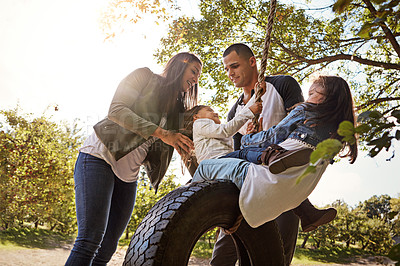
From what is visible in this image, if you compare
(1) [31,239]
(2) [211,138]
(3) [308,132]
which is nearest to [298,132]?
(3) [308,132]

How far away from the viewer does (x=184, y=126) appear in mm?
2416

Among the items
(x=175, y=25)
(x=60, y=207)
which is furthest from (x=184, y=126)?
(x=60, y=207)

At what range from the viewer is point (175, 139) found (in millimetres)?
1910

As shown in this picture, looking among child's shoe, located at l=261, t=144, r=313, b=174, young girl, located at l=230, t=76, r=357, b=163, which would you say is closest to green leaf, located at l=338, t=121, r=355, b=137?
child's shoe, located at l=261, t=144, r=313, b=174

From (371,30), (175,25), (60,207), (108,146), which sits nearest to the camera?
(371,30)

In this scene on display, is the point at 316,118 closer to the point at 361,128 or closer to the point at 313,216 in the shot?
the point at 313,216

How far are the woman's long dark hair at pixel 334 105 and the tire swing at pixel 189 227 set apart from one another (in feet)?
1.92

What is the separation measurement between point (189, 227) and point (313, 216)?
2.65 ft

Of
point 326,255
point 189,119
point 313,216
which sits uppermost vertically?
point 189,119

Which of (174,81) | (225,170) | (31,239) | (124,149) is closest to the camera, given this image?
(225,170)

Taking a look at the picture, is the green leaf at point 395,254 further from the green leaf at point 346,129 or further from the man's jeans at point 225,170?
the man's jeans at point 225,170

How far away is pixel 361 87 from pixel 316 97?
632 cm

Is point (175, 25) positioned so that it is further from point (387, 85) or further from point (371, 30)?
point (371, 30)

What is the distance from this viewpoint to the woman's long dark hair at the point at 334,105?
1597 mm
